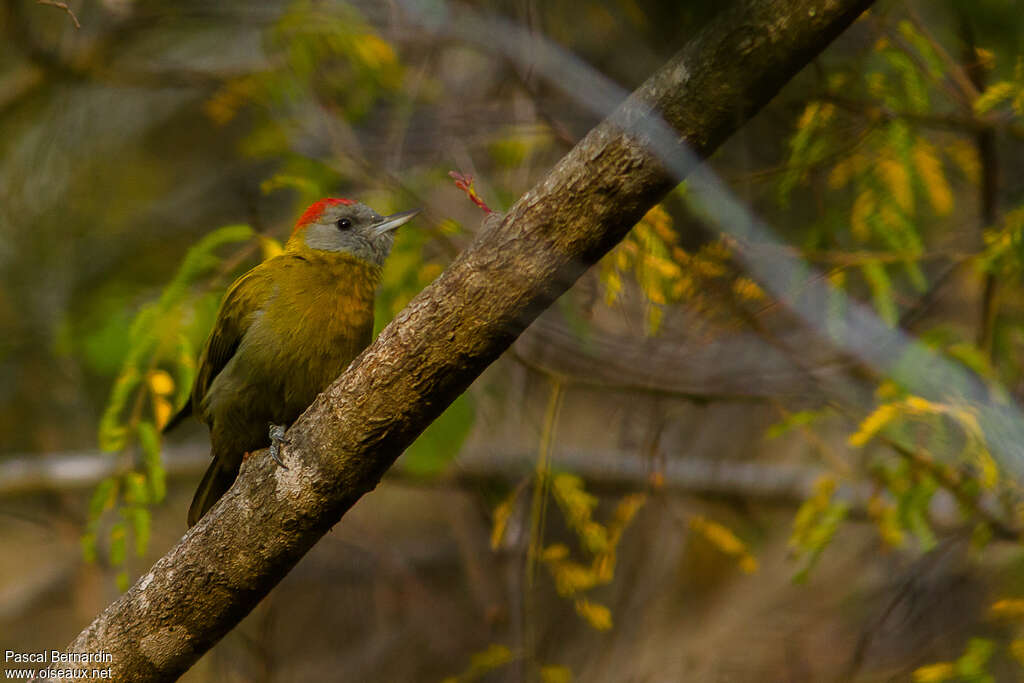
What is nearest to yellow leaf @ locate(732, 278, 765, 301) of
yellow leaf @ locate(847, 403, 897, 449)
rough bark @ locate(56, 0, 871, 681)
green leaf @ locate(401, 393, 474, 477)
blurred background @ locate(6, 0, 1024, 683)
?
blurred background @ locate(6, 0, 1024, 683)

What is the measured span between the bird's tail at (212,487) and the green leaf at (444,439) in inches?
29.5

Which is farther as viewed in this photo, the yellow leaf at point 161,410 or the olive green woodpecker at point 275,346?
the yellow leaf at point 161,410

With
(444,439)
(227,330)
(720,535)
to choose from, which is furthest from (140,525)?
(720,535)

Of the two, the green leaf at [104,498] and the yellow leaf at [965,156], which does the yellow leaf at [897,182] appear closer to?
the yellow leaf at [965,156]

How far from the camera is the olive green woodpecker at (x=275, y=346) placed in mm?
3488

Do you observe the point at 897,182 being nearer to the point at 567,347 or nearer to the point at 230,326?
the point at 567,347

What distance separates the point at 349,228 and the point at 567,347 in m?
1.05

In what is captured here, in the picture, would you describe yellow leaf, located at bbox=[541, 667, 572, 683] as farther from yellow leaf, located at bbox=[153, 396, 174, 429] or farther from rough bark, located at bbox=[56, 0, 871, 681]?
yellow leaf, located at bbox=[153, 396, 174, 429]

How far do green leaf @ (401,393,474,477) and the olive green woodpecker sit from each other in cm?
63

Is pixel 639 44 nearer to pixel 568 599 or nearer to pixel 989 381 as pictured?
pixel 989 381

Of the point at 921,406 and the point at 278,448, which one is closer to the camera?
the point at 278,448

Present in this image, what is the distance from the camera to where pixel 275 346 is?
11.5ft

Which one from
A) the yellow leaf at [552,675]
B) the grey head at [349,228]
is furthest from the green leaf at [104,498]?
the yellow leaf at [552,675]

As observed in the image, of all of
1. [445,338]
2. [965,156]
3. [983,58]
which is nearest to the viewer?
[445,338]
